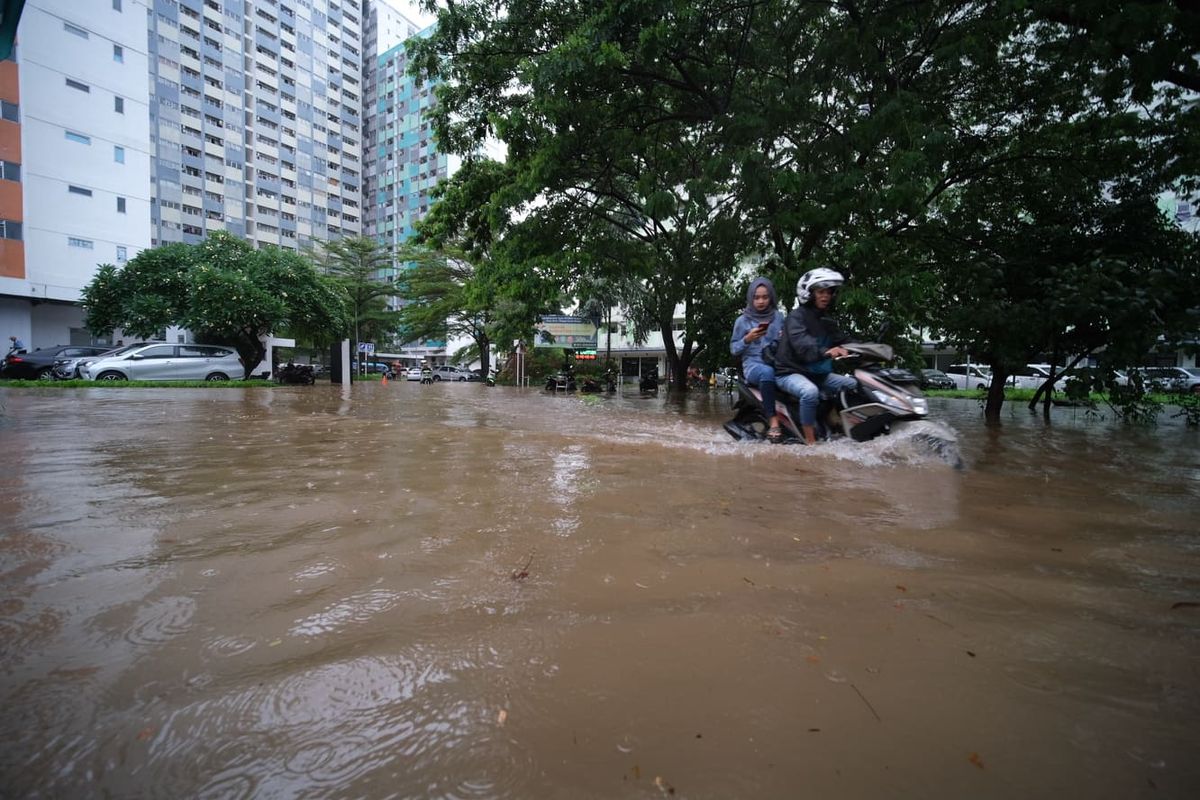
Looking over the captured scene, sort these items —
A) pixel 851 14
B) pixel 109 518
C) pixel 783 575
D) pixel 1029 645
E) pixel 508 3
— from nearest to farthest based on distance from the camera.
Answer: pixel 1029 645 < pixel 783 575 < pixel 109 518 < pixel 851 14 < pixel 508 3

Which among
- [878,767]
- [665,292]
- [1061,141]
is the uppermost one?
[1061,141]

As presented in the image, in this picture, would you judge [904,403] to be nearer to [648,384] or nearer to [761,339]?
[761,339]

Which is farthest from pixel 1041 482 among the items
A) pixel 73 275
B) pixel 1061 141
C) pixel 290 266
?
pixel 73 275

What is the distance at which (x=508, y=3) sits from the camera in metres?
8.99

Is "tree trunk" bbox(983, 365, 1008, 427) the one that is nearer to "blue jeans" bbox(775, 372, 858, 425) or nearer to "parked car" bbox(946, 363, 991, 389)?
"blue jeans" bbox(775, 372, 858, 425)

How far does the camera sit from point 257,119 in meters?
60.8

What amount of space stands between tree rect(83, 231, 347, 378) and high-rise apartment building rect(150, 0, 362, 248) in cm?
3395

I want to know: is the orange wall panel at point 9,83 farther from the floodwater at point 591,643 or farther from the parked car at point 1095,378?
the parked car at point 1095,378

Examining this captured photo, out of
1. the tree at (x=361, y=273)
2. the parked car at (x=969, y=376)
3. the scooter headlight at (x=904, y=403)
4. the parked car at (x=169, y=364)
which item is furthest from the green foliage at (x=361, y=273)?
the scooter headlight at (x=904, y=403)

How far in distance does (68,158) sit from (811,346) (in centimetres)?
3773

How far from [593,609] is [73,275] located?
37.1m

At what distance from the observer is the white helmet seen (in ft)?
17.2

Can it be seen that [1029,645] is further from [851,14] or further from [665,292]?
[665,292]

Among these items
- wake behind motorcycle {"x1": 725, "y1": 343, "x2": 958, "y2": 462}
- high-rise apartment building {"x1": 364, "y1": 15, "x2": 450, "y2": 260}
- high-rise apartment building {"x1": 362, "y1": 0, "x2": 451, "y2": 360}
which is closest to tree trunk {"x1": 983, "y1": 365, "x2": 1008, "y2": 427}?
wake behind motorcycle {"x1": 725, "y1": 343, "x2": 958, "y2": 462}
